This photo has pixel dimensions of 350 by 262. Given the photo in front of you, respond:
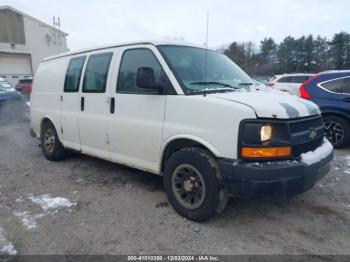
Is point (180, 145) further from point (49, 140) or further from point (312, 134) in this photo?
point (49, 140)

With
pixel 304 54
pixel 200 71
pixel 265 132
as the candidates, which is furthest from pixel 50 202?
pixel 304 54

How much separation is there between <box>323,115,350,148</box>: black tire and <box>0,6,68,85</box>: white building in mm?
30620

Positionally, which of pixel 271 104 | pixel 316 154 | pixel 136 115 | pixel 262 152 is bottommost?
pixel 316 154

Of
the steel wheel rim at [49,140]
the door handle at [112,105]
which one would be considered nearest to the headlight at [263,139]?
the door handle at [112,105]

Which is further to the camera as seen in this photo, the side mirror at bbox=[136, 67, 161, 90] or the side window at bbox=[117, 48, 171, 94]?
the side window at bbox=[117, 48, 171, 94]

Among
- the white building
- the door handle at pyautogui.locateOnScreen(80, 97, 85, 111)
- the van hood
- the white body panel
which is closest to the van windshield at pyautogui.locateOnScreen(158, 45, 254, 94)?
the white body panel

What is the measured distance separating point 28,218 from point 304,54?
5042 cm

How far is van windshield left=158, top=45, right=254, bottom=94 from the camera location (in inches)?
140

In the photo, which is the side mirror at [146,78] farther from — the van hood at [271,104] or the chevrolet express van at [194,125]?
the van hood at [271,104]

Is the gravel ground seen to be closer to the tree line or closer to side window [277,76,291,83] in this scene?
side window [277,76,291,83]

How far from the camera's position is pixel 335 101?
648cm

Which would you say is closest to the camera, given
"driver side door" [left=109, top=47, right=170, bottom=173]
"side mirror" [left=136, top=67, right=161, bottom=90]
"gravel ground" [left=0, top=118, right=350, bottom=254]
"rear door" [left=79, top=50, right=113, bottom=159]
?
"gravel ground" [left=0, top=118, right=350, bottom=254]

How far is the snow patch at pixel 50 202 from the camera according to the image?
12.8 ft

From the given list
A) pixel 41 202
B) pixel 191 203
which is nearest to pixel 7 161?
pixel 41 202
